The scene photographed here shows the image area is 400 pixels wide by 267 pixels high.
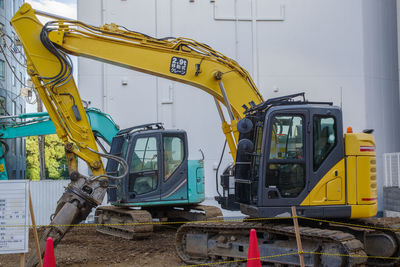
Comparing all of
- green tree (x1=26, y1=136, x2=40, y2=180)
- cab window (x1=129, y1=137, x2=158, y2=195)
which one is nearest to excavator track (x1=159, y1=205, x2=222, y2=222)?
cab window (x1=129, y1=137, x2=158, y2=195)

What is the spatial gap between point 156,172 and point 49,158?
4253 centimetres

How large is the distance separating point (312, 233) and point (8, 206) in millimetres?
3915

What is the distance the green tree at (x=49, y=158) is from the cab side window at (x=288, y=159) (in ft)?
140

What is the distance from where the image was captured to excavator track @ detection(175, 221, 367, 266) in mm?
6355

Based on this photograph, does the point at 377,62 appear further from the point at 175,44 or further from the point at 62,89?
the point at 62,89

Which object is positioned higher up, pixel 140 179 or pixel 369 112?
pixel 369 112

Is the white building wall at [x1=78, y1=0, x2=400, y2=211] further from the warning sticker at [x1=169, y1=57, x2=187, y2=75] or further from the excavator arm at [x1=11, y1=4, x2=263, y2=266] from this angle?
the warning sticker at [x1=169, y1=57, x2=187, y2=75]

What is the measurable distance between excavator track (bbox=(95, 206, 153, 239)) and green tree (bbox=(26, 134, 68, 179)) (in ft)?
120

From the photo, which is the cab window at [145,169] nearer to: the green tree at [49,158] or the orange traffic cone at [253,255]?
the orange traffic cone at [253,255]

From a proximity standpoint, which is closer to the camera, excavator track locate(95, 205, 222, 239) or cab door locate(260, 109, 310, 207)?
cab door locate(260, 109, 310, 207)

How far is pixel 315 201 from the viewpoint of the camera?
703 cm

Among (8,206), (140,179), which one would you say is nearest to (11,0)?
(140,179)

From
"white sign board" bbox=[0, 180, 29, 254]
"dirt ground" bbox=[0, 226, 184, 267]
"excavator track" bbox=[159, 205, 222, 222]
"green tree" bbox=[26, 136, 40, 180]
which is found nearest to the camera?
"white sign board" bbox=[0, 180, 29, 254]

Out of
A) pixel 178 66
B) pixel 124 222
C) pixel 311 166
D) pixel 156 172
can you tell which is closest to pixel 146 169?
pixel 156 172
